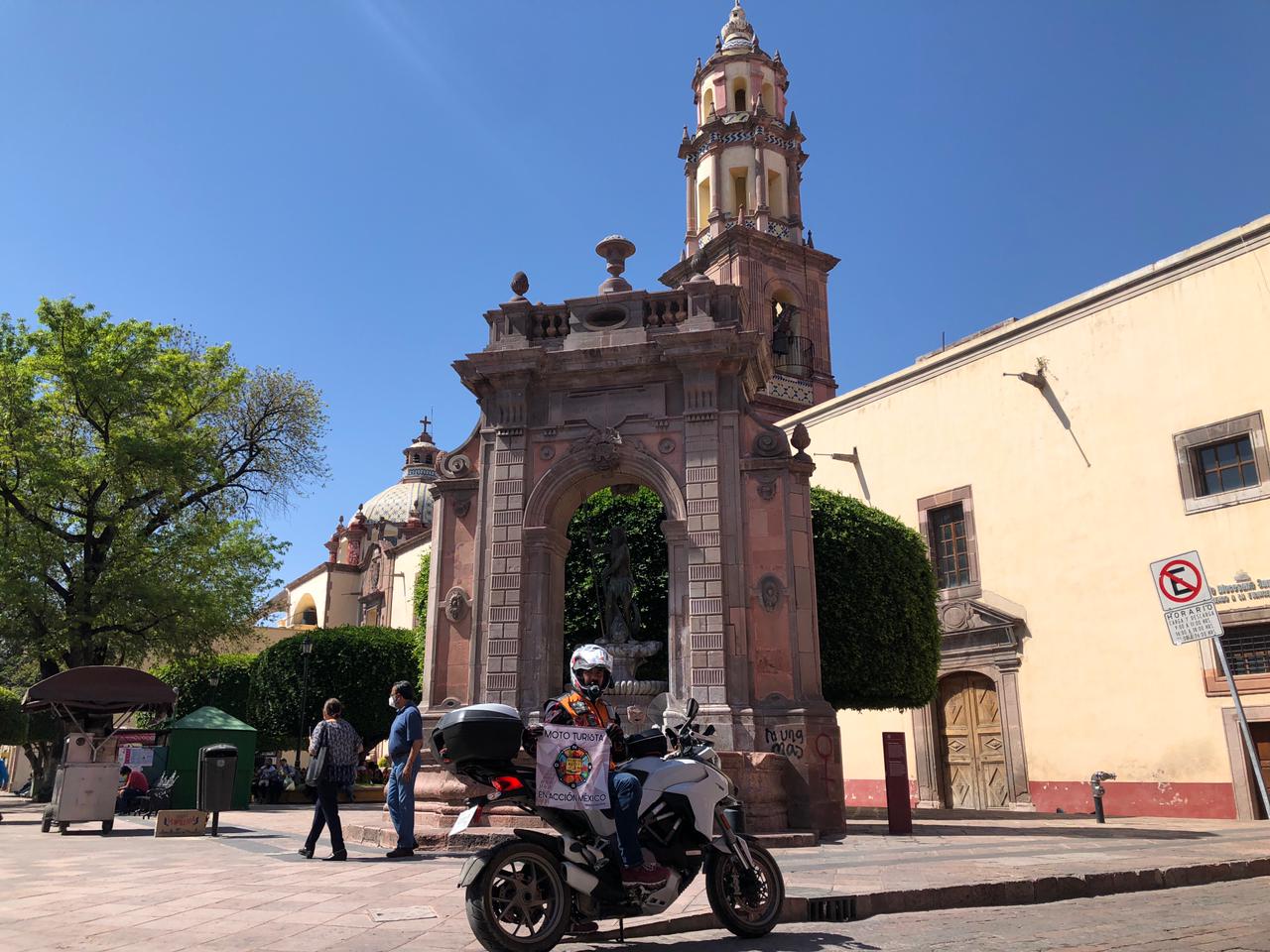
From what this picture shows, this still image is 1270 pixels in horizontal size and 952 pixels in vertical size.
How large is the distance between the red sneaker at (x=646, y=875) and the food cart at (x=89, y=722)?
11.6 meters

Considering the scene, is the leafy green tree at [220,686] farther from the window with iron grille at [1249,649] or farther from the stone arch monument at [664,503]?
the window with iron grille at [1249,649]

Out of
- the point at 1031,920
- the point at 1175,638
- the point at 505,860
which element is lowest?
the point at 1031,920

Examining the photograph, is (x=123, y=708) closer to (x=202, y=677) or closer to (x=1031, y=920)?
(x=1031, y=920)

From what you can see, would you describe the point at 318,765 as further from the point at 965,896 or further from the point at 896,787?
the point at 896,787

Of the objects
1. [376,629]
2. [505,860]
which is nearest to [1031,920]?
[505,860]

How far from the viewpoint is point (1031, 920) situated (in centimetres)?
642

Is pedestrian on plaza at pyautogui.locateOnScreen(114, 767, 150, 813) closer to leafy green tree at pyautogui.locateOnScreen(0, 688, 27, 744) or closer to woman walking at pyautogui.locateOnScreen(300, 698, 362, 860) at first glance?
woman walking at pyautogui.locateOnScreen(300, 698, 362, 860)

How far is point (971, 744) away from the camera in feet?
76.7

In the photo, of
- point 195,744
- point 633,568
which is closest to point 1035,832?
point 633,568

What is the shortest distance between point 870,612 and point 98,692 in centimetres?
1425

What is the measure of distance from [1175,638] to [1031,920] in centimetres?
505

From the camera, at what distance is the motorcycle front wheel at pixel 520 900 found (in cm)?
517

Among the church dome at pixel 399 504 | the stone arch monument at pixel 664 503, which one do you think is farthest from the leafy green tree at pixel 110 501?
the church dome at pixel 399 504

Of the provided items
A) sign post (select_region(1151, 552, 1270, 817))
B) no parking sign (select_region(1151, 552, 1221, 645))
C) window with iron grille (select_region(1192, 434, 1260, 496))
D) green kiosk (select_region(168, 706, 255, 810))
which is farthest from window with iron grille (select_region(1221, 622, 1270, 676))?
green kiosk (select_region(168, 706, 255, 810))
